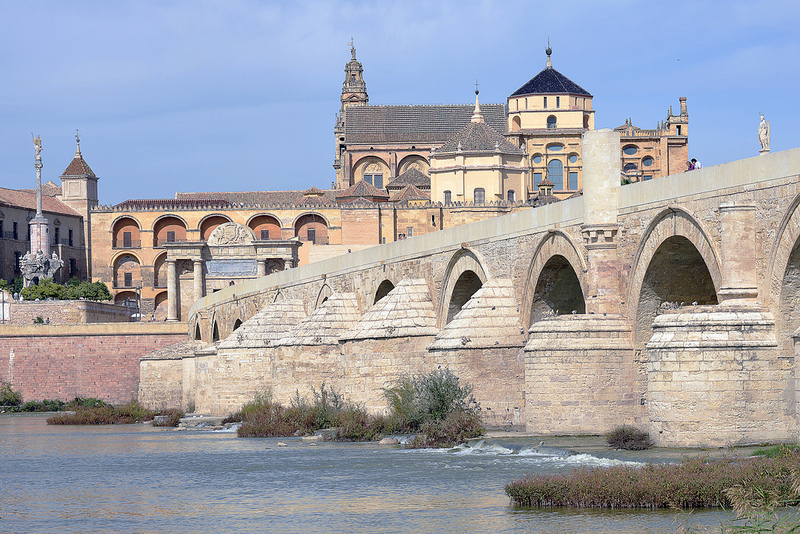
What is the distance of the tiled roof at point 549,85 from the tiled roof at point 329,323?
46.4 metres

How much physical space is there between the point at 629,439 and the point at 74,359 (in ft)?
155

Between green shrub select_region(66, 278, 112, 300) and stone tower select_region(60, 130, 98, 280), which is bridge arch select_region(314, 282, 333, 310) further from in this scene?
stone tower select_region(60, 130, 98, 280)

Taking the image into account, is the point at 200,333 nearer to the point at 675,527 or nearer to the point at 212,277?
the point at 212,277

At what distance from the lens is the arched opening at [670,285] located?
22109mm

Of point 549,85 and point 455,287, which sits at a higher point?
point 549,85

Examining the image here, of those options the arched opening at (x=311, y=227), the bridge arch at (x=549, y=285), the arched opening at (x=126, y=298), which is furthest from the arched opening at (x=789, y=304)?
the arched opening at (x=126, y=298)

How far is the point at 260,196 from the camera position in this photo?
323ft

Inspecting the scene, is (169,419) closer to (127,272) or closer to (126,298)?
(126,298)

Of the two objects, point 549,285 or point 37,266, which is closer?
point 549,285

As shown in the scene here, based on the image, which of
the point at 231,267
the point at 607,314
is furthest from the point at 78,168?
the point at 607,314

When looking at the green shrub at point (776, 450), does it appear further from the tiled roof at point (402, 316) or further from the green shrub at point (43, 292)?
the green shrub at point (43, 292)

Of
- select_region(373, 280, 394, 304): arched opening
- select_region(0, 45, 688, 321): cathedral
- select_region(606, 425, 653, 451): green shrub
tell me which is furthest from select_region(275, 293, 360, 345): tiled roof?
select_region(0, 45, 688, 321): cathedral

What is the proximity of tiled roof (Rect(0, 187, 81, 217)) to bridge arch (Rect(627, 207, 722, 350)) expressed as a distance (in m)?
75.2

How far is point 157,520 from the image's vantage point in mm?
17234
